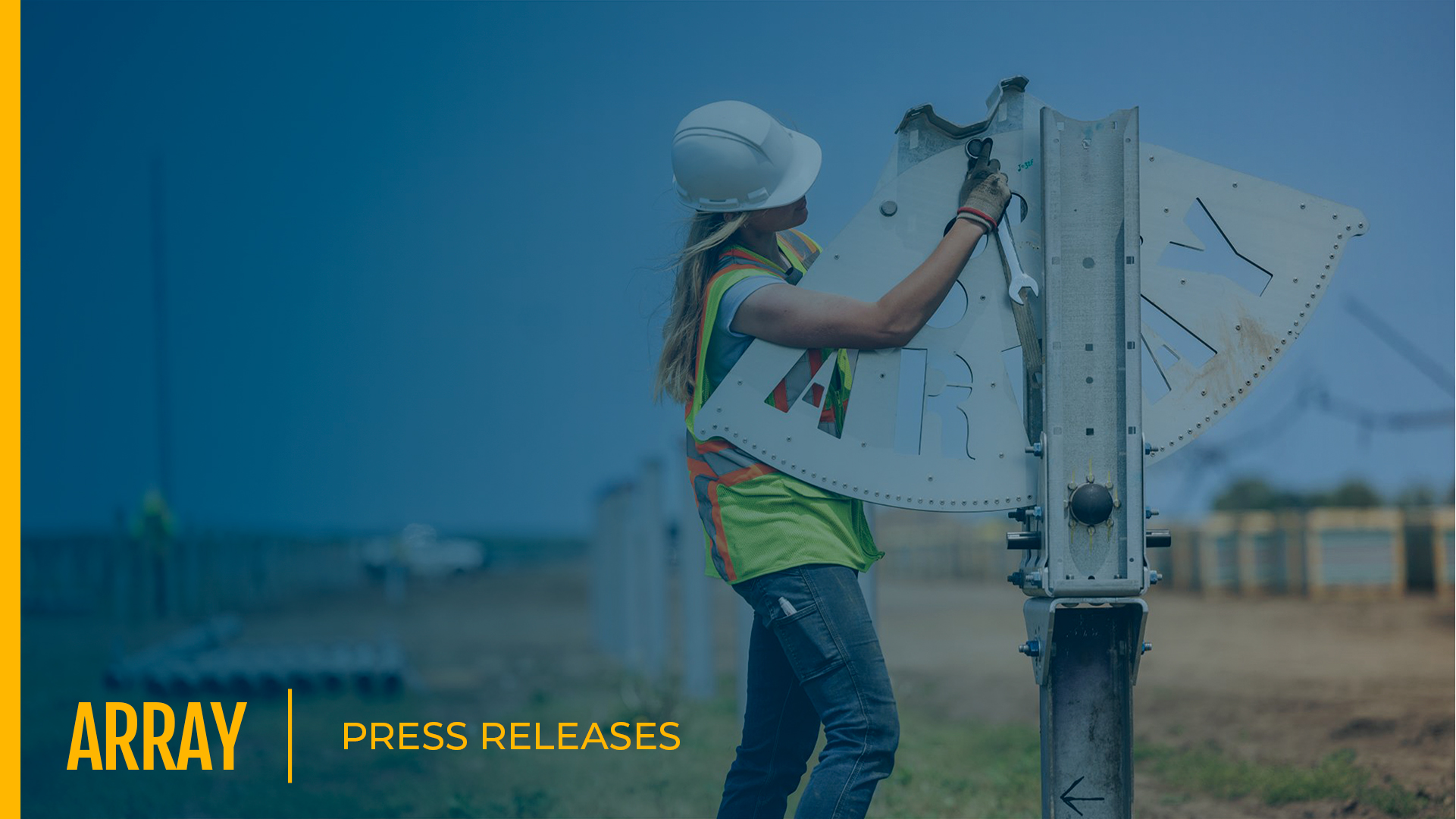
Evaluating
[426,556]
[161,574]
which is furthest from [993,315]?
[426,556]

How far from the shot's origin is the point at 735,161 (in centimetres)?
255

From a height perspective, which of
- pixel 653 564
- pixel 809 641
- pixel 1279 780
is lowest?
pixel 1279 780

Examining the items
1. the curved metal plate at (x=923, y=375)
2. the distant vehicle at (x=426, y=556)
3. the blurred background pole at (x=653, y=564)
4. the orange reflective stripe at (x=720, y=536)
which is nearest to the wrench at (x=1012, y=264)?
the curved metal plate at (x=923, y=375)

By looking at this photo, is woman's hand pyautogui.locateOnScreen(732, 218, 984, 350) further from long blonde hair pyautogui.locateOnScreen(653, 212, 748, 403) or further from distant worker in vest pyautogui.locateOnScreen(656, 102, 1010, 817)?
long blonde hair pyautogui.locateOnScreen(653, 212, 748, 403)

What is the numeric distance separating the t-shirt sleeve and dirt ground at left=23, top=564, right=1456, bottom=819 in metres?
2.43

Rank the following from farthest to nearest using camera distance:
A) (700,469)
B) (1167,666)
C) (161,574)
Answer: (161,574) → (1167,666) → (700,469)

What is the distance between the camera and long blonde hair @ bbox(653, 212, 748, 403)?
2.63 metres

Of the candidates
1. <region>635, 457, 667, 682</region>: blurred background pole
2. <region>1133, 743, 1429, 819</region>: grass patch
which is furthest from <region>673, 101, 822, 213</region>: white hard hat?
<region>635, 457, 667, 682</region>: blurred background pole

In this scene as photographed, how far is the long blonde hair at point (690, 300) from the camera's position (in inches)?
104

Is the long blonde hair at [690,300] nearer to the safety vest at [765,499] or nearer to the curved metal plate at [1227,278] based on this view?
the safety vest at [765,499]

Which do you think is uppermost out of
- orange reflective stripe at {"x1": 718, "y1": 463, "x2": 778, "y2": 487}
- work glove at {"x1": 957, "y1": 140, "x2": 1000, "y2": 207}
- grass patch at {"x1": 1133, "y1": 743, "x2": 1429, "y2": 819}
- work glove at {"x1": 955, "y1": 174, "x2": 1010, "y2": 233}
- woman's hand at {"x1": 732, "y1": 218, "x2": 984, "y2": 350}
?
work glove at {"x1": 957, "y1": 140, "x2": 1000, "y2": 207}

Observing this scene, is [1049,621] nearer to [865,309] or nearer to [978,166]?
[865,309]

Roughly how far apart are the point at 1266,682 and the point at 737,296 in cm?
642

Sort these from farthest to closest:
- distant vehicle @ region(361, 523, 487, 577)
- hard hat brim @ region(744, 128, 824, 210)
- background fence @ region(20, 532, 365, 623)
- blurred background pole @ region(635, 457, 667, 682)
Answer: distant vehicle @ region(361, 523, 487, 577) < background fence @ region(20, 532, 365, 623) < blurred background pole @ region(635, 457, 667, 682) < hard hat brim @ region(744, 128, 824, 210)
